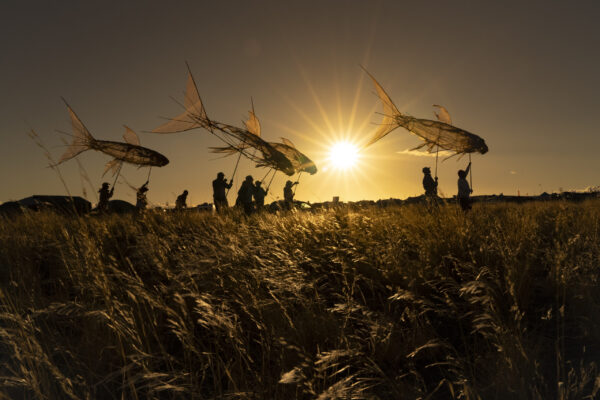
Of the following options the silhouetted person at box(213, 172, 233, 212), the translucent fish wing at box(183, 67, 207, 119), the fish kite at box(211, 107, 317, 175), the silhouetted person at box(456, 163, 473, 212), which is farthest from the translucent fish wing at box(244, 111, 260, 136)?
the silhouetted person at box(456, 163, 473, 212)

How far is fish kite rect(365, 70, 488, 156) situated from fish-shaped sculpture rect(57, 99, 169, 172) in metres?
7.79

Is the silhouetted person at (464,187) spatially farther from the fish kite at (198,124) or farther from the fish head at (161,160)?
the fish head at (161,160)

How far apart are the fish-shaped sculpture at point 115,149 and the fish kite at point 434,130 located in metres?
7.79

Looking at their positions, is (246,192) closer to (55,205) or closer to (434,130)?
(55,205)

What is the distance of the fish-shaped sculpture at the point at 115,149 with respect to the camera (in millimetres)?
10312

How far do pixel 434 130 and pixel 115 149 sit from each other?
33.3 ft

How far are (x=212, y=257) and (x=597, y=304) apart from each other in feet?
8.76

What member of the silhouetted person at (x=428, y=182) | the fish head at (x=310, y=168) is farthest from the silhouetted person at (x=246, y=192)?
the silhouetted person at (x=428, y=182)

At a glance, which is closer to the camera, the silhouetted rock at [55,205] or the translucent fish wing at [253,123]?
the silhouetted rock at [55,205]

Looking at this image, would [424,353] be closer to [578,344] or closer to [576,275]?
[578,344]

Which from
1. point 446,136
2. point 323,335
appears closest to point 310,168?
point 446,136

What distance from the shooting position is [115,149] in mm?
10945

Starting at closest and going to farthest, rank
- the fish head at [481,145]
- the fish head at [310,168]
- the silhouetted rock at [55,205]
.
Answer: the silhouetted rock at [55,205]
the fish head at [481,145]
the fish head at [310,168]

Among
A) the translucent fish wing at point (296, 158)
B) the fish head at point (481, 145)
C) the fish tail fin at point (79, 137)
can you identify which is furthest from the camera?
the translucent fish wing at point (296, 158)
